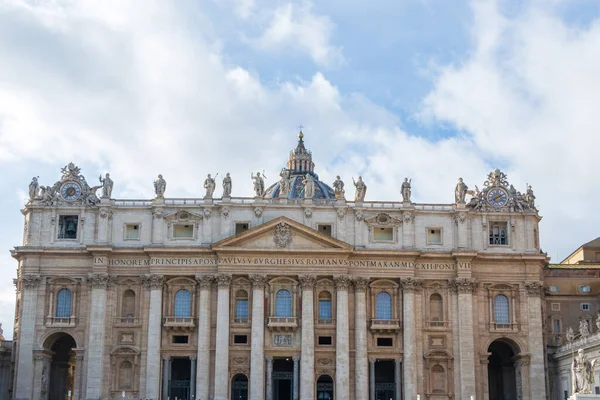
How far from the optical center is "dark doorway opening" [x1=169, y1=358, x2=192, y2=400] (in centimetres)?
7381

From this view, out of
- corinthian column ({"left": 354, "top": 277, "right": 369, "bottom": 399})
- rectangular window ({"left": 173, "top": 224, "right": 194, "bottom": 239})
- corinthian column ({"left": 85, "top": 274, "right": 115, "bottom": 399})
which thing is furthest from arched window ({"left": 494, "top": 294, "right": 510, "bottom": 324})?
corinthian column ({"left": 85, "top": 274, "right": 115, "bottom": 399})

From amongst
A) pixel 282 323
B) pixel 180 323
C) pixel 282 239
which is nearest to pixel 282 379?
pixel 282 323

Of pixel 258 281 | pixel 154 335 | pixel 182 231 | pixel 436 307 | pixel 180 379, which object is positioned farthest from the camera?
pixel 182 231

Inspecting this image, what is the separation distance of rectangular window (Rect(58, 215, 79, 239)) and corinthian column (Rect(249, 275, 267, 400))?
49.3ft

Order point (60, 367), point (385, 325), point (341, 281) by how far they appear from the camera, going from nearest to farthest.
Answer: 1. point (385, 325)
2. point (341, 281)
3. point (60, 367)

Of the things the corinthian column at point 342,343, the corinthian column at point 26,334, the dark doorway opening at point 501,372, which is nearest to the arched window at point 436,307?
the dark doorway opening at point 501,372

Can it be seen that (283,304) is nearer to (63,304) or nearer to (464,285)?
(464,285)

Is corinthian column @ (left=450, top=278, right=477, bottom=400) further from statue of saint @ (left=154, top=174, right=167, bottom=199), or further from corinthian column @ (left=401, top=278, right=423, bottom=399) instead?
statue of saint @ (left=154, top=174, right=167, bottom=199)

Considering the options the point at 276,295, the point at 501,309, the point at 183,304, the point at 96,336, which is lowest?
the point at 96,336

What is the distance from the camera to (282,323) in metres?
72.5

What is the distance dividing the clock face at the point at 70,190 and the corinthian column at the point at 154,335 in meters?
9.05

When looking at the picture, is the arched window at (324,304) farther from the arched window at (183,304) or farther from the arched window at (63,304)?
the arched window at (63,304)

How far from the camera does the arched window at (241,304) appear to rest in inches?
2906

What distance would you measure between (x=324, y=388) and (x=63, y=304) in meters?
21.6
